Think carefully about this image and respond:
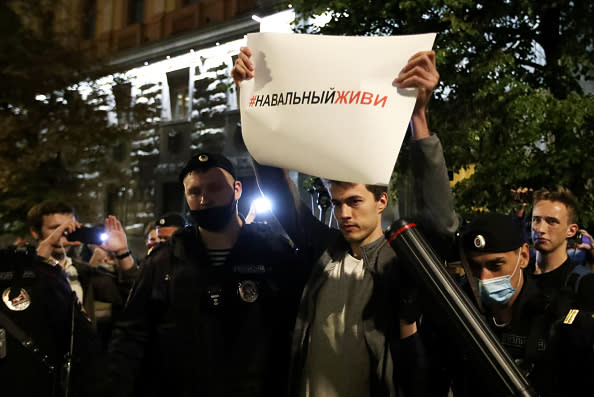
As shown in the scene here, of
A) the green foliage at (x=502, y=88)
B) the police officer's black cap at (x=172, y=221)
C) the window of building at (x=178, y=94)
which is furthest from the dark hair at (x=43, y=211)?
the window of building at (x=178, y=94)

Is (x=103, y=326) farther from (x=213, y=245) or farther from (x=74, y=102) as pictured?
(x=74, y=102)

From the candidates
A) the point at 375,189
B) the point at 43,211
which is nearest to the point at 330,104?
the point at 375,189

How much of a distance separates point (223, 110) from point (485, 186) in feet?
36.6

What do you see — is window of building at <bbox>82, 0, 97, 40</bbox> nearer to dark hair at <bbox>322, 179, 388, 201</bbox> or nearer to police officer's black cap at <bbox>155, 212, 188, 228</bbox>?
police officer's black cap at <bbox>155, 212, 188, 228</bbox>

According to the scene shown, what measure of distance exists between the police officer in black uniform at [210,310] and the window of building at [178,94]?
56.5 ft

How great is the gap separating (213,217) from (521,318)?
4.78 feet

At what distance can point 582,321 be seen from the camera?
89.4 inches

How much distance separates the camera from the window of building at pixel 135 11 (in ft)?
72.0

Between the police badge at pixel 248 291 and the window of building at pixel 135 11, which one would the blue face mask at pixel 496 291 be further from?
the window of building at pixel 135 11

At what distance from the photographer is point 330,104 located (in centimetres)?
208

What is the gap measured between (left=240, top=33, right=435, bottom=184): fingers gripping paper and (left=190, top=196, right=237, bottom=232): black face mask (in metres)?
0.64

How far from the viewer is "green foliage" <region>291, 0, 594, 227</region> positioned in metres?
7.36

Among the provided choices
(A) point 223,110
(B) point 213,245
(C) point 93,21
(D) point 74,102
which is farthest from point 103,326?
(C) point 93,21

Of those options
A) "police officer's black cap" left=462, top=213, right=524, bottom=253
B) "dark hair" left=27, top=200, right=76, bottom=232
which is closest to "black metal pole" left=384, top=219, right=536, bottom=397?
"police officer's black cap" left=462, top=213, right=524, bottom=253
